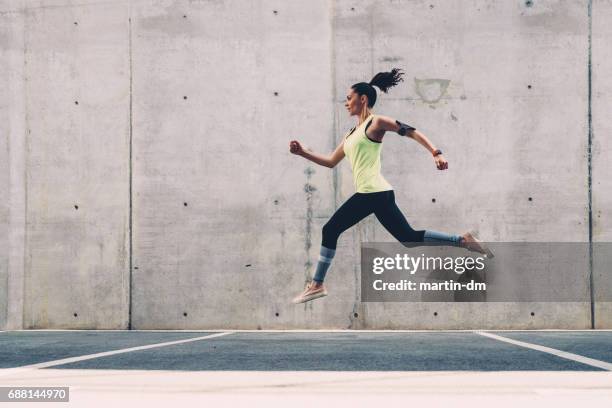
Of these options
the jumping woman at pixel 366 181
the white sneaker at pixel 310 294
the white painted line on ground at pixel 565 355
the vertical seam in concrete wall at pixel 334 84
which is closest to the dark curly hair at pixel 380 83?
the jumping woman at pixel 366 181

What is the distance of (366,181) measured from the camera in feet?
27.6

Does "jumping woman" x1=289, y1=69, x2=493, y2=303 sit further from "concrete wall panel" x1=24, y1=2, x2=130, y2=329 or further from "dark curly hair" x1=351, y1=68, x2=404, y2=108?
"concrete wall panel" x1=24, y1=2, x2=130, y2=329

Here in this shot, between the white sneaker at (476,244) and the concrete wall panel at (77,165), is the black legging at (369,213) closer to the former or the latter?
the white sneaker at (476,244)

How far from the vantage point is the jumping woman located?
27.2 ft

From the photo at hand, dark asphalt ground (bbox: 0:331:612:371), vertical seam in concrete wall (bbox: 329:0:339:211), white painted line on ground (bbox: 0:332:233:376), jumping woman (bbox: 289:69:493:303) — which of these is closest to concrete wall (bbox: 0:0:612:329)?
vertical seam in concrete wall (bbox: 329:0:339:211)

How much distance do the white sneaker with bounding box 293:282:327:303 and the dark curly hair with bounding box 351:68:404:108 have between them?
2.34 metres

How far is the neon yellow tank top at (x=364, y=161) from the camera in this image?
8.41 m

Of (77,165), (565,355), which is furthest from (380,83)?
(565,355)

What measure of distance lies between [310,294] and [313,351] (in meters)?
2.53

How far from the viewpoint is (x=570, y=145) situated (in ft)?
27.6

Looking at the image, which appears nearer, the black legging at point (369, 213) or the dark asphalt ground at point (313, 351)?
the dark asphalt ground at point (313, 351)

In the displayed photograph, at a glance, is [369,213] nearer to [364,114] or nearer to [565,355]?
[364,114]

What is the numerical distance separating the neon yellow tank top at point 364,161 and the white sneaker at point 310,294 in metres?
1.29
